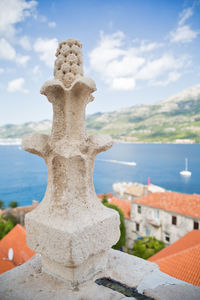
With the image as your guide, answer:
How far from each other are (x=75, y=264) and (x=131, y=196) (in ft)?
162

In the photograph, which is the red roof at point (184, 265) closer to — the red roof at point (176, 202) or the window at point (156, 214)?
the red roof at point (176, 202)

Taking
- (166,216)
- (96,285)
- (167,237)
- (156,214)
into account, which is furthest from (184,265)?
(167,237)

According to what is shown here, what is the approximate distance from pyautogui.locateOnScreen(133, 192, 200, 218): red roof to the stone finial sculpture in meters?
25.0

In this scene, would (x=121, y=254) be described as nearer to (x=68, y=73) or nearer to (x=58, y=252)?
(x=58, y=252)

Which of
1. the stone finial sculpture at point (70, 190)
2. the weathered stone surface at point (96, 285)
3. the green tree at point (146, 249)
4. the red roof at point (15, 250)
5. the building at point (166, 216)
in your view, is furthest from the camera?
the building at point (166, 216)

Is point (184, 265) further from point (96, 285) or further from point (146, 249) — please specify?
point (146, 249)

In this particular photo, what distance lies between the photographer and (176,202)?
27625 mm

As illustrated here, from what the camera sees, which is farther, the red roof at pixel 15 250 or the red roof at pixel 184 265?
the red roof at pixel 15 250

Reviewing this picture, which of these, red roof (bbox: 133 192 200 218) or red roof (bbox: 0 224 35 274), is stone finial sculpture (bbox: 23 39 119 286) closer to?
red roof (bbox: 0 224 35 274)

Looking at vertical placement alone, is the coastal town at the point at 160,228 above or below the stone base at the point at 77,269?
below

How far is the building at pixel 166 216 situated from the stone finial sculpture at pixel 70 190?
2494 cm

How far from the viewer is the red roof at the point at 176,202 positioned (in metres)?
25.2

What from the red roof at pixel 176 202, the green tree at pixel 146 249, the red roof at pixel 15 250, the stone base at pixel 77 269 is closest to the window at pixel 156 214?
the red roof at pixel 176 202

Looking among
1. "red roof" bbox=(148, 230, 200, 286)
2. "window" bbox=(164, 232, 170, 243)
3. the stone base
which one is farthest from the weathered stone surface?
"window" bbox=(164, 232, 170, 243)
